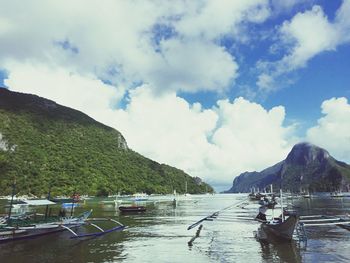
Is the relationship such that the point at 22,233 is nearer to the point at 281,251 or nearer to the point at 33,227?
the point at 33,227

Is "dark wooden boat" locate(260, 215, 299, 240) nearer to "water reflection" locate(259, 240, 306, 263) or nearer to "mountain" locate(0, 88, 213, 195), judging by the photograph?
"water reflection" locate(259, 240, 306, 263)

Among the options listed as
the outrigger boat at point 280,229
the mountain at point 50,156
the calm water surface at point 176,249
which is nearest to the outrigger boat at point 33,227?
the calm water surface at point 176,249

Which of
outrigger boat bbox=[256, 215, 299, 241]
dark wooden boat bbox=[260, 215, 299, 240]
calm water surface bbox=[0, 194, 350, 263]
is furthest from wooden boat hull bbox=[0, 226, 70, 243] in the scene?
dark wooden boat bbox=[260, 215, 299, 240]

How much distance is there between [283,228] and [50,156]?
144270 mm

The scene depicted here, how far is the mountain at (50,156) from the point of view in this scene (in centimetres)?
13462

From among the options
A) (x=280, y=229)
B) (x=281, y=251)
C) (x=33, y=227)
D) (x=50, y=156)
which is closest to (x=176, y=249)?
(x=281, y=251)

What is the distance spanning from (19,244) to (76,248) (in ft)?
16.8

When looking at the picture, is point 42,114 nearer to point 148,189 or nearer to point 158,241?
point 148,189

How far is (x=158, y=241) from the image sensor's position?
2872 cm

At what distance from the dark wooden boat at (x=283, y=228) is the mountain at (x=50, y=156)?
348 feet

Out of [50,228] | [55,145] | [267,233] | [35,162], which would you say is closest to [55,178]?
[35,162]

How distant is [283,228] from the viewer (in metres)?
26.2

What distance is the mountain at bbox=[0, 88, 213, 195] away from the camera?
442ft

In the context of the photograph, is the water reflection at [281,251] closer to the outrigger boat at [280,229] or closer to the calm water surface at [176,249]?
the calm water surface at [176,249]
